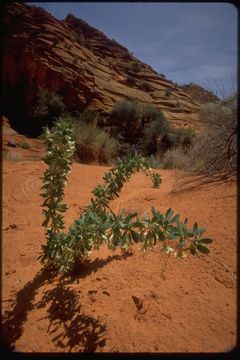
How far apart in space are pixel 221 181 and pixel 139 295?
241 centimetres

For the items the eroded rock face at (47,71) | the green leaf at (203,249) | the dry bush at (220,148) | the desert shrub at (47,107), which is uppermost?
the eroded rock face at (47,71)

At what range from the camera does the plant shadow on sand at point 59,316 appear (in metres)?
1.57

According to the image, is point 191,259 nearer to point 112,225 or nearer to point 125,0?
point 112,225

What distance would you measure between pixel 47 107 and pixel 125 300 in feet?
44.9

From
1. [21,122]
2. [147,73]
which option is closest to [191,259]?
[21,122]

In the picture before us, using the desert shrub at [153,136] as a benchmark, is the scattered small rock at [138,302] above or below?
below

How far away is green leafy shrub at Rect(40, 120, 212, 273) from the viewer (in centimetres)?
160

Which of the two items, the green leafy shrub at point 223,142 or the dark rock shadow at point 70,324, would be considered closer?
the dark rock shadow at point 70,324

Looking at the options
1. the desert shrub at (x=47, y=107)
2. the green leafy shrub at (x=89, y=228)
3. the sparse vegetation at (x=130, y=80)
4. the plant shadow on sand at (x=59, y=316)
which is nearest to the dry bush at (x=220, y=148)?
the green leafy shrub at (x=89, y=228)

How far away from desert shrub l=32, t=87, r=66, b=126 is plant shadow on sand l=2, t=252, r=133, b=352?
41.4 feet

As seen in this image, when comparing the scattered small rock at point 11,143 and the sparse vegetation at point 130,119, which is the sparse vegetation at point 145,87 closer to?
the sparse vegetation at point 130,119

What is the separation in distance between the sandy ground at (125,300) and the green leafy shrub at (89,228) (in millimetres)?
205

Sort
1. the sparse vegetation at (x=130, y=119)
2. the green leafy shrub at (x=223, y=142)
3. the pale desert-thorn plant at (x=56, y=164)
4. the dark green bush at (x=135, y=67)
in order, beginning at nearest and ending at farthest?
the pale desert-thorn plant at (x=56, y=164) → the green leafy shrub at (x=223, y=142) → the sparse vegetation at (x=130, y=119) → the dark green bush at (x=135, y=67)

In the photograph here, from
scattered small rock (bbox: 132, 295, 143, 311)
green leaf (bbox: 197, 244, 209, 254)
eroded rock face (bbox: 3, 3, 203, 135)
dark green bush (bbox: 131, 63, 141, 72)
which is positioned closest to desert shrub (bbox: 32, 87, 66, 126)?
eroded rock face (bbox: 3, 3, 203, 135)
